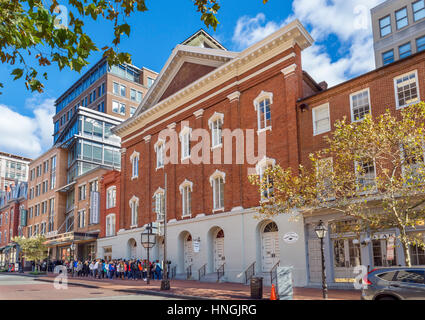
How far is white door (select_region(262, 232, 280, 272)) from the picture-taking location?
Answer: 24.4m

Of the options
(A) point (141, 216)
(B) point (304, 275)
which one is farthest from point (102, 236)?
(B) point (304, 275)

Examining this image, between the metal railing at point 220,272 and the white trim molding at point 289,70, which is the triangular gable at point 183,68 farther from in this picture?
the metal railing at point 220,272

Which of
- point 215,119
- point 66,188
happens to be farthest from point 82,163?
point 215,119

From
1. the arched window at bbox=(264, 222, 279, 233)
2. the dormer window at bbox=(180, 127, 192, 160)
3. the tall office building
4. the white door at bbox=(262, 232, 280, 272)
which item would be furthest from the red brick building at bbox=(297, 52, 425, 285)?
the tall office building

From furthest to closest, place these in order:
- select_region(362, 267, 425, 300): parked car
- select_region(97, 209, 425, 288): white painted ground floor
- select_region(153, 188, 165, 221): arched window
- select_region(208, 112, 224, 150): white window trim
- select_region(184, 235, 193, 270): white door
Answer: select_region(153, 188, 165, 221): arched window → select_region(184, 235, 193, 270): white door → select_region(208, 112, 224, 150): white window trim → select_region(97, 209, 425, 288): white painted ground floor → select_region(362, 267, 425, 300): parked car

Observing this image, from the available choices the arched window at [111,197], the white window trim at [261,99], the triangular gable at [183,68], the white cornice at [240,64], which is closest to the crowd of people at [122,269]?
the arched window at [111,197]

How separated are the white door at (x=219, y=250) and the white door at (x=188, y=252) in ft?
9.20

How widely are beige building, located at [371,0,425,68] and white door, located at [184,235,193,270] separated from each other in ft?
87.0

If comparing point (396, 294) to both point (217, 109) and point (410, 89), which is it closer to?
point (410, 89)

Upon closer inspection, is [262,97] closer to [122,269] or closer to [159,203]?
[159,203]

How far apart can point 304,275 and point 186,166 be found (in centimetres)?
1303

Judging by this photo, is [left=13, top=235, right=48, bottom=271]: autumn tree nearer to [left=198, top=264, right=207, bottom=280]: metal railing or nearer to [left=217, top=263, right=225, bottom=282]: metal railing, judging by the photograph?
[left=198, top=264, right=207, bottom=280]: metal railing

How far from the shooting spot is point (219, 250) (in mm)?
28250

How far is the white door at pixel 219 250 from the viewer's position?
27.9 metres
